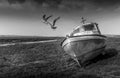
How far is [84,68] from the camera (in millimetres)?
18766

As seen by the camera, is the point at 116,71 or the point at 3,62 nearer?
the point at 116,71

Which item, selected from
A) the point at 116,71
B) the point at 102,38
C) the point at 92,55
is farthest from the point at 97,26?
the point at 116,71

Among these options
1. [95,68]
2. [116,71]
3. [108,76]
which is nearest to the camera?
[108,76]

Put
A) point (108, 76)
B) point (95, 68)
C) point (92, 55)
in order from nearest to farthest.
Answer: point (108, 76)
point (95, 68)
point (92, 55)

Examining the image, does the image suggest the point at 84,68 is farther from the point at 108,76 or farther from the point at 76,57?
the point at 108,76

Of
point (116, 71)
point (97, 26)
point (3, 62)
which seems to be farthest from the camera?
point (3, 62)

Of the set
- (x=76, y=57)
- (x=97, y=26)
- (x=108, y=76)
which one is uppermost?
(x=97, y=26)

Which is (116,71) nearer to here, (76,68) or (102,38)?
(76,68)

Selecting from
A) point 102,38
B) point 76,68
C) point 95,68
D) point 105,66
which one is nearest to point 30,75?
point 76,68

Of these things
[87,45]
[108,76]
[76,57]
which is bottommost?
[108,76]

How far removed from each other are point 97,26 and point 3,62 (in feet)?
42.7

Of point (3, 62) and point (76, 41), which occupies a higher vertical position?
point (76, 41)

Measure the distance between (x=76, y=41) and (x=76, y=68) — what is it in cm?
285

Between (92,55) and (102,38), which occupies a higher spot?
(102,38)
